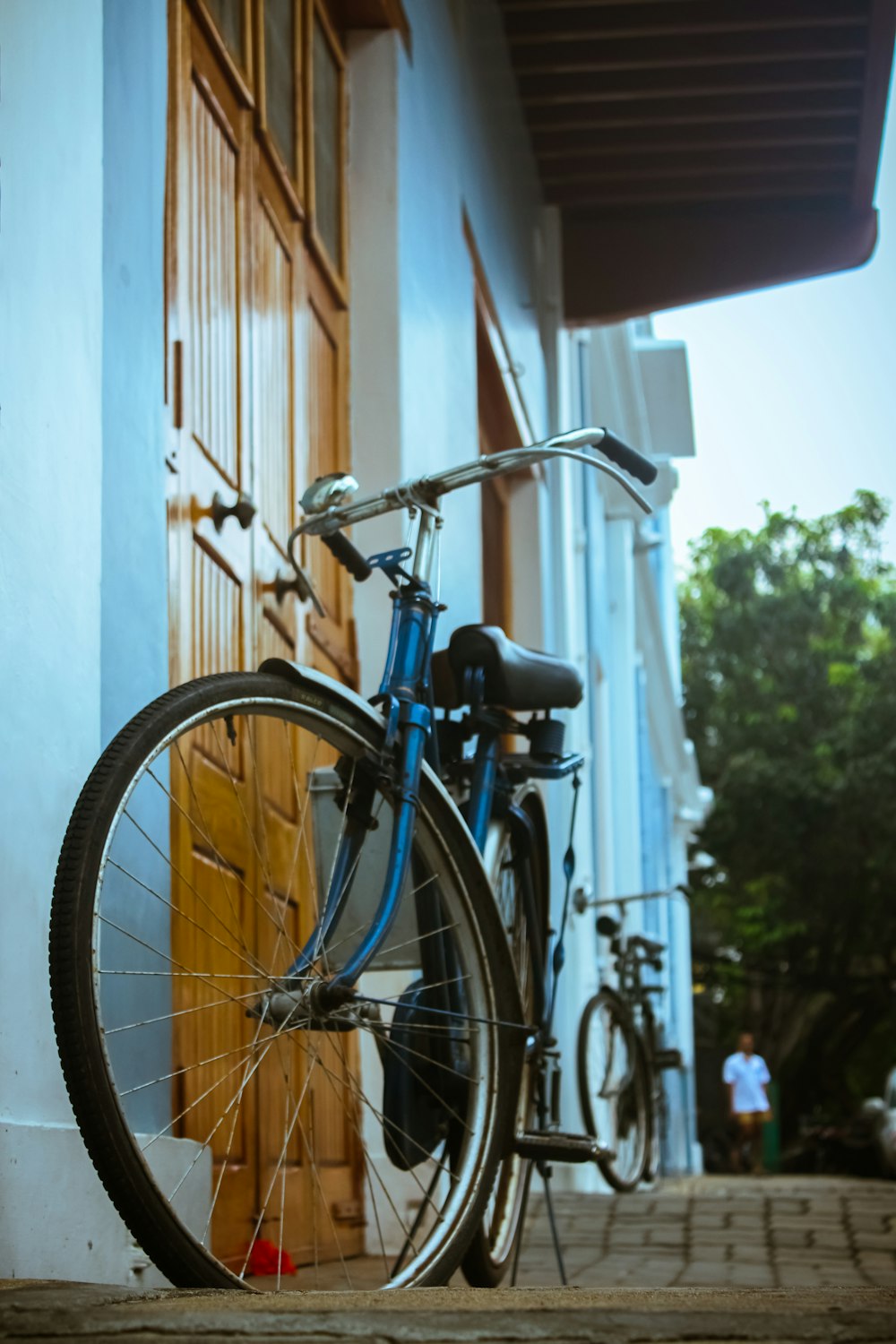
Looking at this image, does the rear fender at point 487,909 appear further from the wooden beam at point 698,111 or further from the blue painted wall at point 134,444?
the wooden beam at point 698,111

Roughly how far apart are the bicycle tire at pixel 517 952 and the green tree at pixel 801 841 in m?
23.5

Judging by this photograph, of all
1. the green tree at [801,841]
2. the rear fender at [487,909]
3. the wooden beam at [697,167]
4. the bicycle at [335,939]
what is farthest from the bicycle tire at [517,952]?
the green tree at [801,841]

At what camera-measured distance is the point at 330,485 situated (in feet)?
10.2

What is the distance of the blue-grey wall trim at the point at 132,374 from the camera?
9.56 ft

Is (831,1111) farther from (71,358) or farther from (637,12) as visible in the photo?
(71,358)

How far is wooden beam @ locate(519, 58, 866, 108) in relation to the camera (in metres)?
8.17

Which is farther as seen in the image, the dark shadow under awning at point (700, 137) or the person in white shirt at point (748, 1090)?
the person in white shirt at point (748, 1090)

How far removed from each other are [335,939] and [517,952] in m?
0.96

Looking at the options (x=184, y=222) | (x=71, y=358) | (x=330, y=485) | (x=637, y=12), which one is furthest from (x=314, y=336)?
(x=637, y=12)

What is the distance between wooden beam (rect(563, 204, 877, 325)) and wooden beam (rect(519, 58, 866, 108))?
921 millimetres

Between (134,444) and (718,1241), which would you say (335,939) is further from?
(718,1241)

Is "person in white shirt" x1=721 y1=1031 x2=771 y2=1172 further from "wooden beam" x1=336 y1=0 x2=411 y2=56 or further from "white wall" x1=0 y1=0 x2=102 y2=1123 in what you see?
"white wall" x1=0 y1=0 x2=102 y2=1123

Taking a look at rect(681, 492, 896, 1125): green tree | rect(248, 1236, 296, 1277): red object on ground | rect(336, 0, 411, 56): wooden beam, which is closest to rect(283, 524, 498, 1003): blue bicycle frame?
rect(248, 1236, 296, 1277): red object on ground

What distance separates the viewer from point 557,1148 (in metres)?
3.27
